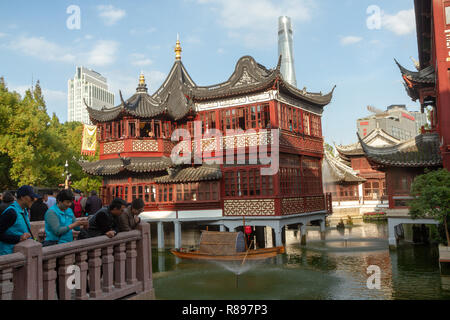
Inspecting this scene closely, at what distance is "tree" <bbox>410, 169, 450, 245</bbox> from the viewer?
1496 centimetres

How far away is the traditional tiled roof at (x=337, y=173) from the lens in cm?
4322

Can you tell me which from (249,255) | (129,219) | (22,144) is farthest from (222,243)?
(22,144)

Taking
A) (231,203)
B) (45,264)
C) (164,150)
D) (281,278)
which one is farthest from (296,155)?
(45,264)

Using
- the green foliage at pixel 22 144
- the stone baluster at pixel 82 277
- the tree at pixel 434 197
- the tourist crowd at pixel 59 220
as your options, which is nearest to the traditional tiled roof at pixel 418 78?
the tree at pixel 434 197

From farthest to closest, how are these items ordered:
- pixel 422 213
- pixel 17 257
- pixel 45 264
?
pixel 422 213 → pixel 45 264 → pixel 17 257

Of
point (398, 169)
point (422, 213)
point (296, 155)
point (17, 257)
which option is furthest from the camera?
point (296, 155)

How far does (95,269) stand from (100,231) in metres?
0.90

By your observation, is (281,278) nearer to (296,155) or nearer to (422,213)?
(422,213)

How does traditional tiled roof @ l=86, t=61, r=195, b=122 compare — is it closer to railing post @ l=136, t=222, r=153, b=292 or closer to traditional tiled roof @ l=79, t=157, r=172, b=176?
traditional tiled roof @ l=79, t=157, r=172, b=176

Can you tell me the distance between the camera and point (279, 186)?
71.4ft

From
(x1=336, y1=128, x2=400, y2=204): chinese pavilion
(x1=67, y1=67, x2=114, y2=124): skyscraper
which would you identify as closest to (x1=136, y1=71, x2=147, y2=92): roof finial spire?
(x1=336, y1=128, x2=400, y2=204): chinese pavilion

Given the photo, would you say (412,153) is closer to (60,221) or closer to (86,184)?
(60,221)

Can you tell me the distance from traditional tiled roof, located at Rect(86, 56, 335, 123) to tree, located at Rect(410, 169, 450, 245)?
950cm

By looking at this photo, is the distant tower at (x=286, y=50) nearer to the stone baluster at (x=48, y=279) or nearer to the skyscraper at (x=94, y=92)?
the skyscraper at (x=94, y=92)
